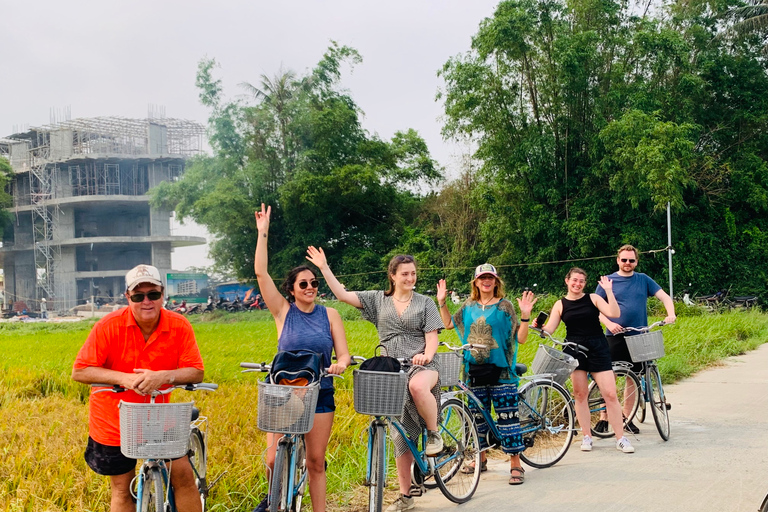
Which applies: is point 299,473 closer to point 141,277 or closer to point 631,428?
point 141,277

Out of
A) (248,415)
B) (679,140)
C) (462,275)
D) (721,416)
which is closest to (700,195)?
(679,140)

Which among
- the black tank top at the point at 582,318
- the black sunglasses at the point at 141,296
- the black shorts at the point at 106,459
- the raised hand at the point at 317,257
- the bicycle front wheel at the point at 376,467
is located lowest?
the bicycle front wheel at the point at 376,467

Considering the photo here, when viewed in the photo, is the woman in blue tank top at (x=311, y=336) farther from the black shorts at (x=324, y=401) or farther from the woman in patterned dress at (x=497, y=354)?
the woman in patterned dress at (x=497, y=354)

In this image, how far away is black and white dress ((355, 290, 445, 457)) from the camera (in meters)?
4.60

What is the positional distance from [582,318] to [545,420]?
94cm

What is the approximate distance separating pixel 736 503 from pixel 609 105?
1044 inches

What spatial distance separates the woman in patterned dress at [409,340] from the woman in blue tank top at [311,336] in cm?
34

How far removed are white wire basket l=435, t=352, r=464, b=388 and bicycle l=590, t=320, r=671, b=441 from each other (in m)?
2.13

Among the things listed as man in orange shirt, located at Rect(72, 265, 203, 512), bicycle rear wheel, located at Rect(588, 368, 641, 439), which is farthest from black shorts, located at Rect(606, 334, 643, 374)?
man in orange shirt, located at Rect(72, 265, 203, 512)

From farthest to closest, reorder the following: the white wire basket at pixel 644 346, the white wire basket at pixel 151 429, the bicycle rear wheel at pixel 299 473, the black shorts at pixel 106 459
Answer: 1. the white wire basket at pixel 644 346
2. the bicycle rear wheel at pixel 299 473
3. the black shorts at pixel 106 459
4. the white wire basket at pixel 151 429

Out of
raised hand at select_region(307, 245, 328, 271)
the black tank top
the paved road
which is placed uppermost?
raised hand at select_region(307, 245, 328, 271)

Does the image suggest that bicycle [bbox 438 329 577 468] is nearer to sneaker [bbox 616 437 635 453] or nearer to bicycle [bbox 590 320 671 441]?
sneaker [bbox 616 437 635 453]

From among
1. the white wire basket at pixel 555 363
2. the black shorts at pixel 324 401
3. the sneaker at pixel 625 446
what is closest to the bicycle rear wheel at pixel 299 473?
the black shorts at pixel 324 401

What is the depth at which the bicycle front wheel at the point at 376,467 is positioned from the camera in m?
4.11
